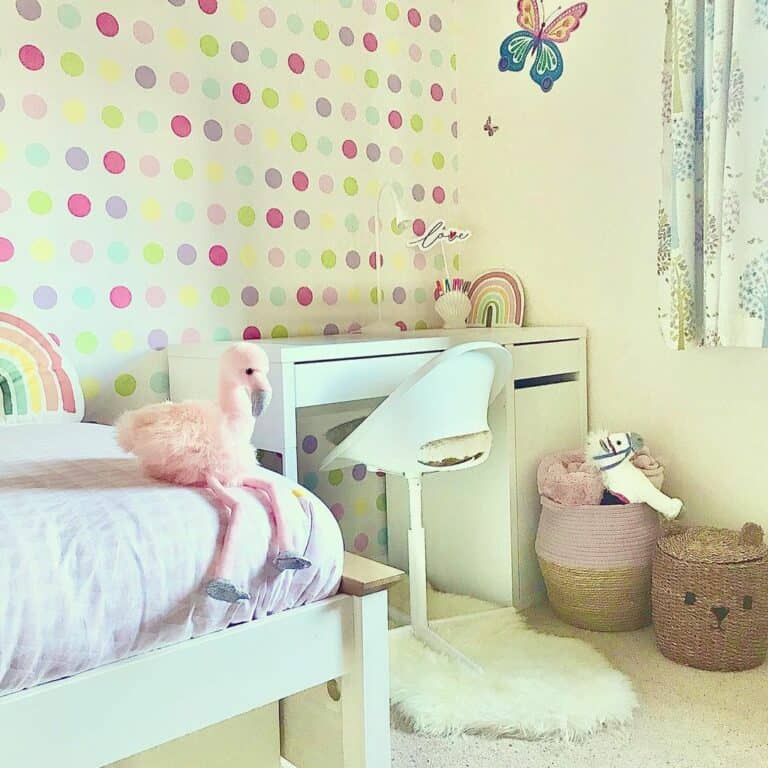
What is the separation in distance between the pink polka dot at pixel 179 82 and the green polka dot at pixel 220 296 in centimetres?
51

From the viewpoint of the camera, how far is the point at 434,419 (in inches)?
65.9

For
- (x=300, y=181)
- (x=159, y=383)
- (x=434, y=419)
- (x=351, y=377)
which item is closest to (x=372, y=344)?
(x=351, y=377)

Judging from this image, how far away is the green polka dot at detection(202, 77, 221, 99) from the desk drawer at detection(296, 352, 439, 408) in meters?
0.84

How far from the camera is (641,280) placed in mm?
2219

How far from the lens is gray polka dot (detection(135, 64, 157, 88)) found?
1.96 meters

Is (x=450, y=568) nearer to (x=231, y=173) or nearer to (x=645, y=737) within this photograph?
(x=645, y=737)

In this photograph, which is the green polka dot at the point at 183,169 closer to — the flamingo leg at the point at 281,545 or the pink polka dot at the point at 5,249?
the pink polka dot at the point at 5,249

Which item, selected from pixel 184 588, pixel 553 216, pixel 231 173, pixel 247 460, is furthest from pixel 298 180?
pixel 184 588

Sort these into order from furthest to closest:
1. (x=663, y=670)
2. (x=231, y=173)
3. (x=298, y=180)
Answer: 1. (x=298, y=180)
2. (x=231, y=173)
3. (x=663, y=670)

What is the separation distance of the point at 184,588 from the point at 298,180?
158cm

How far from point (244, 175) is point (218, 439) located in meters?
1.31

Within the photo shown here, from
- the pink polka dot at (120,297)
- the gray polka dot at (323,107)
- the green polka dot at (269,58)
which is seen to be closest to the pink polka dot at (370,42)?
the gray polka dot at (323,107)

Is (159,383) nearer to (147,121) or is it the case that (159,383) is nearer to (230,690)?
(147,121)

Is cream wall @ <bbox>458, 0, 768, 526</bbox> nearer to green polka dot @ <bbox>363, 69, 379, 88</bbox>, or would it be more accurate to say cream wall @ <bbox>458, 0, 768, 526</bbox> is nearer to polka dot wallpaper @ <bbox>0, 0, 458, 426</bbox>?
polka dot wallpaper @ <bbox>0, 0, 458, 426</bbox>
